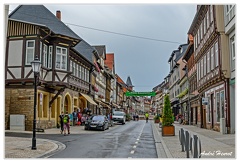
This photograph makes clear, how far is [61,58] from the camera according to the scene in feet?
94.5

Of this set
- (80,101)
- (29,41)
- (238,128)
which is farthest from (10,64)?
(238,128)

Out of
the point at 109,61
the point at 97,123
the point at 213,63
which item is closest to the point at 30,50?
the point at 97,123

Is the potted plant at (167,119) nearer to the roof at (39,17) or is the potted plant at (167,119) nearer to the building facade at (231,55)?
the building facade at (231,55)

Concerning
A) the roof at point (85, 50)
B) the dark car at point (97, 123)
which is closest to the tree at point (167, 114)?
the dark car at point (97, 123)

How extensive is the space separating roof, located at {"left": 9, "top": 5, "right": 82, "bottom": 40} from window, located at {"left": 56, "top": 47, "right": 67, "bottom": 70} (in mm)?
1521

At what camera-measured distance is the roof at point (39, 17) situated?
2853 centimetres

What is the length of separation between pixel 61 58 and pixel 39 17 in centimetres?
430

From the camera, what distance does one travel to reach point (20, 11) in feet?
95.7

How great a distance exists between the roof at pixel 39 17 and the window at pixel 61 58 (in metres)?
1.52

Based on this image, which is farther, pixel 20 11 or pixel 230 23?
pixel 20 11

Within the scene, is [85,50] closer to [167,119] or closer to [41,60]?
[41,60]

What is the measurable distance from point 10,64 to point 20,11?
5530mm

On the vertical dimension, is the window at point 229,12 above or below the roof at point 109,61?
Result: below
